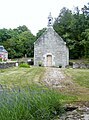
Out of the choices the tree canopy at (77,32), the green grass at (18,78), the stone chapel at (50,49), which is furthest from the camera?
the tree canopy at (77,32)

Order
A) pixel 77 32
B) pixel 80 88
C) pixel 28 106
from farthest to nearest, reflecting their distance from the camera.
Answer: pixel 77 32 → pixel 80 88 → pixel 28 106

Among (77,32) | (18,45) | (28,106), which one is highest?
(77,32)

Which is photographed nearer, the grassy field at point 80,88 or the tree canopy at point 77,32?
the grassy field at point 80,88

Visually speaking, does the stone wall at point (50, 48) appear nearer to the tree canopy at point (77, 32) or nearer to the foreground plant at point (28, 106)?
the tree canopy at point (77, 32)

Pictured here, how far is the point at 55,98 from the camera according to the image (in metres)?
7.02

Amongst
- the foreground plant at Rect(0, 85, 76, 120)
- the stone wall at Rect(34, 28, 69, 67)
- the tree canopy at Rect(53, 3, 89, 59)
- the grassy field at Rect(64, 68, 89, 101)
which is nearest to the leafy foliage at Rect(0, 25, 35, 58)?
the tree canopy at Rect(53, 3, 89, 59)

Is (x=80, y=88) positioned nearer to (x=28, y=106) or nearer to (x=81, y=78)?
(x=81, y=78)

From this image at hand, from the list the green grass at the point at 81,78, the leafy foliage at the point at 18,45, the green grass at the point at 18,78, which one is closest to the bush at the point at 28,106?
the green grass at the point at 18,78

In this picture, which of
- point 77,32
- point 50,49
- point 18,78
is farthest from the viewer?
point 77,32

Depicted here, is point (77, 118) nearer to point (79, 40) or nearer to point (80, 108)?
point (80, 108)

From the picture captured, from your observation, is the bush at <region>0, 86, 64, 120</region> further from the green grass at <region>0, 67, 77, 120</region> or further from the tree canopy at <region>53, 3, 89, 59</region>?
the tree canopy at <region>53, 3, 89, 59</region>

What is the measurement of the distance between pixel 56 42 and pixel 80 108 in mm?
34156

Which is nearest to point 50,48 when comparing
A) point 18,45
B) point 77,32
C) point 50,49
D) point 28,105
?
point 50,49

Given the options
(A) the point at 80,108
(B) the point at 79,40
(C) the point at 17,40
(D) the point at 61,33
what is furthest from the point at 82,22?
(A) the point at 80,108
